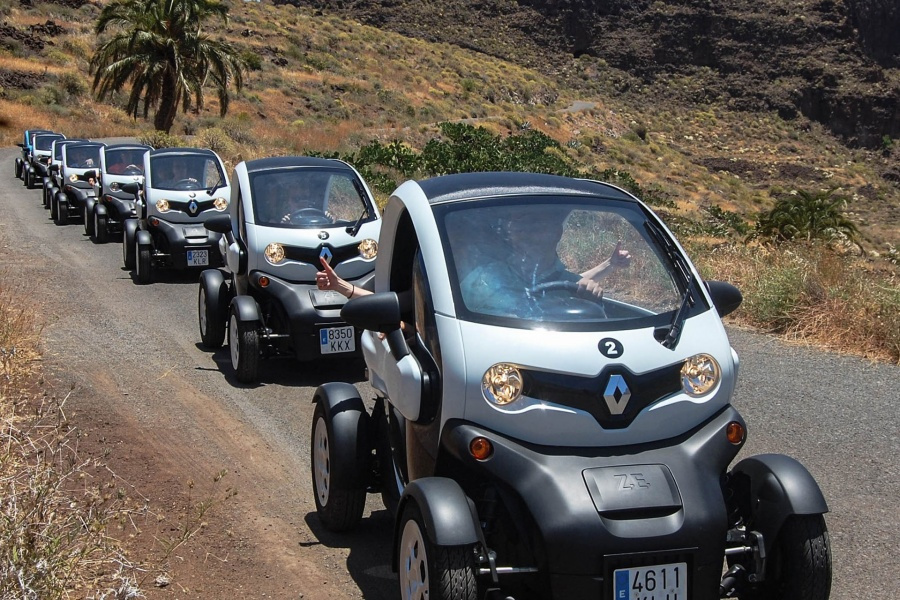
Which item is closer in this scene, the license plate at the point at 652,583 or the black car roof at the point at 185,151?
the license plate at the point at 652,583

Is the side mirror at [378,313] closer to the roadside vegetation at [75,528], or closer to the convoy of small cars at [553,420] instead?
the convoy of small cars at [553,420]

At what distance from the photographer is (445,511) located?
3729mm

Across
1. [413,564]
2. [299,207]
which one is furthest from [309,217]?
[413,564]

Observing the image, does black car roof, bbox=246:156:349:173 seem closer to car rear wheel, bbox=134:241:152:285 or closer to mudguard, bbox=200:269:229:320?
mudguard, bbox=200:269:229:320

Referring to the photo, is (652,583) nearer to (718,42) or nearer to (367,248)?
(367,248)

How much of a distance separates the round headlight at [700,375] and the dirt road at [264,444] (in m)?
1.41

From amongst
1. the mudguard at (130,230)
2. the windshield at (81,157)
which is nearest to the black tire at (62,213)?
the windshield at (81,157)

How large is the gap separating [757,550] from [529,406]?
1.00 meters

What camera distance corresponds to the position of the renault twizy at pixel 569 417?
367 centimetres

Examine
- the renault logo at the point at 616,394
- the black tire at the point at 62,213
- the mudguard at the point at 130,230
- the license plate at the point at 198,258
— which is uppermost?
the renault logo at the point at 616,394

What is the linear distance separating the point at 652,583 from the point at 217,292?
6.77m

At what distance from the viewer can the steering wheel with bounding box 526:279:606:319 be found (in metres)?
4.46

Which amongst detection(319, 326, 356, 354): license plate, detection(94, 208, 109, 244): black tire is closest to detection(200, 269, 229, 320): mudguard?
detection(319, 326, 356, 354): license plate

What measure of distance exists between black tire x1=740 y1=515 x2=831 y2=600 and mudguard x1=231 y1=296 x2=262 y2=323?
17.9ft
